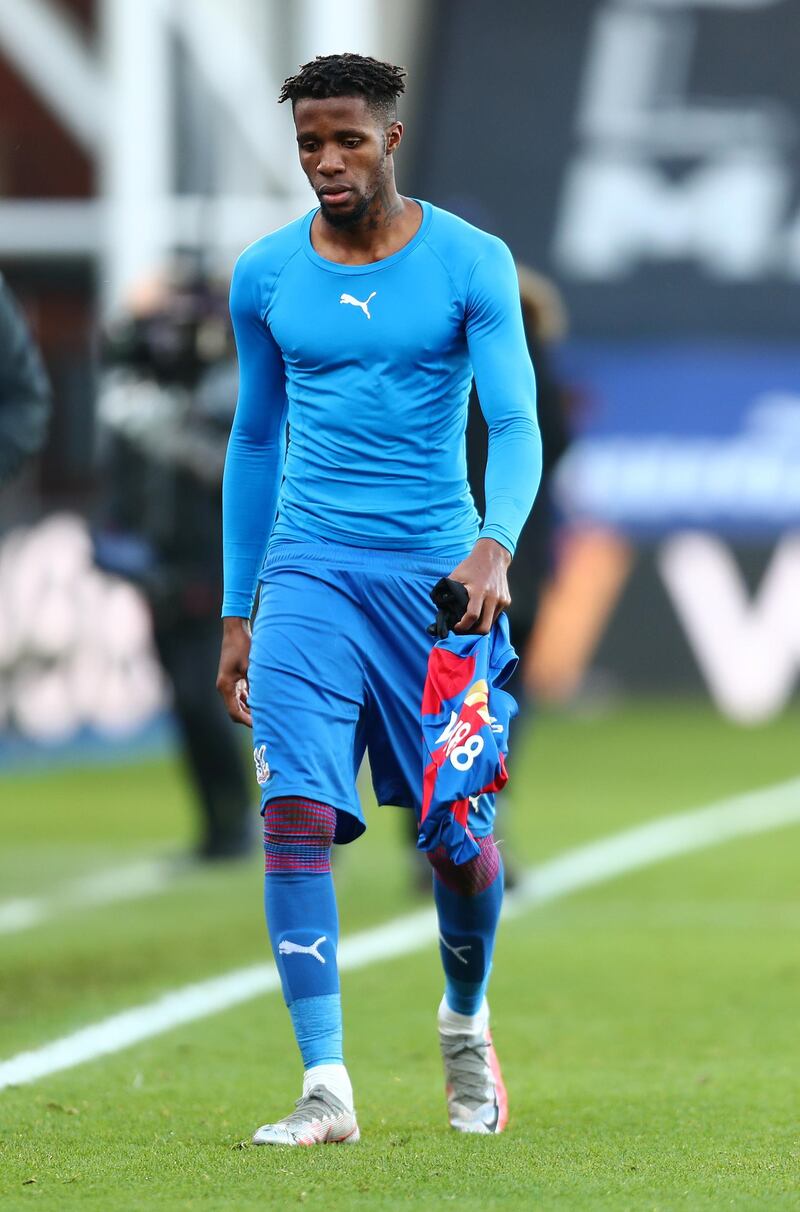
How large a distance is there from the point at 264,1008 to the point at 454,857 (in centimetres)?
206

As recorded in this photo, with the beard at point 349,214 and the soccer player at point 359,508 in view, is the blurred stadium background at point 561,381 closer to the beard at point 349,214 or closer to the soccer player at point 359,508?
the soccer player at point 359,508

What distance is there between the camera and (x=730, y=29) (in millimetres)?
21953

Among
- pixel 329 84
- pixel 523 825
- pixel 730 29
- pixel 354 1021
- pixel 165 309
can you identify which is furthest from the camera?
pixel 730 29

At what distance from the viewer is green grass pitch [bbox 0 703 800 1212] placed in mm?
4504

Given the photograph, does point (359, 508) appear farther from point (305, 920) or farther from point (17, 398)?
point (17, 398)

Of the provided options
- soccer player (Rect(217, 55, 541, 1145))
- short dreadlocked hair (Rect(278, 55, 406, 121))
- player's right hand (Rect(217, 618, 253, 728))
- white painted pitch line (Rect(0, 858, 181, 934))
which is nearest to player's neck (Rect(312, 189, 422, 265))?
soccer player (Rect(217, 55, 541, 1145))

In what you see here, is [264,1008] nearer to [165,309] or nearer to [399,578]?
[399,578]

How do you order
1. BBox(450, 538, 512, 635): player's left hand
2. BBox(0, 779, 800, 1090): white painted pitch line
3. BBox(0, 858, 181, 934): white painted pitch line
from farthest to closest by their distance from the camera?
BBox(0, 858, 181, 934): white painted pitch line < BBox(0, 779, 800, 1090): white painted pitch line < BBox(450, 538, 512, 635): player's left hand

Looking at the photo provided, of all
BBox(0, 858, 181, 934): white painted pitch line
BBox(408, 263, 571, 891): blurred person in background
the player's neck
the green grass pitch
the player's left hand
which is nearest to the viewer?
the green grass pitch

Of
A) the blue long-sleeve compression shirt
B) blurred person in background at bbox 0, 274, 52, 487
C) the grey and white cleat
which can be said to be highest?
the blue long-sleeve compression shirt

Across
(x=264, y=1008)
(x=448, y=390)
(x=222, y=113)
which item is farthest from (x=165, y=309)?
(x=222, y=113)

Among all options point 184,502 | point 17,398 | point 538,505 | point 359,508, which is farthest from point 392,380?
point 184,502

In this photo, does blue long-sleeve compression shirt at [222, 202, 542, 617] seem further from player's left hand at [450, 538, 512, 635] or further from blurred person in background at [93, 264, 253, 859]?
blurred person in background at [93, 264, 253, 859]

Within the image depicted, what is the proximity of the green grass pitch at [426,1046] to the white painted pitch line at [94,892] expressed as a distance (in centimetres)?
10
